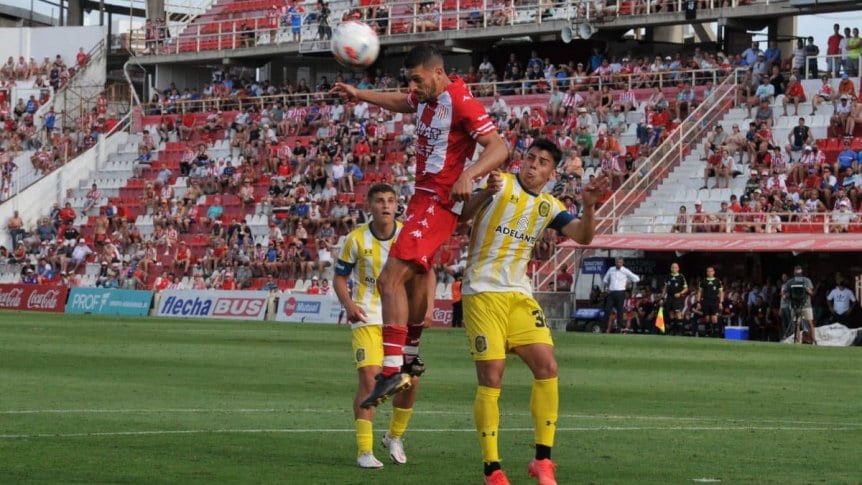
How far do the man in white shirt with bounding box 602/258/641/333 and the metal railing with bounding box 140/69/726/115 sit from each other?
11.4 m

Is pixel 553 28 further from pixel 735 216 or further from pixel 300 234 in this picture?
pixel 735 216

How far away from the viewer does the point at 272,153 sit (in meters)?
55.8

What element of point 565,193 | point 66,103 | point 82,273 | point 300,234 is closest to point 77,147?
point 66,103

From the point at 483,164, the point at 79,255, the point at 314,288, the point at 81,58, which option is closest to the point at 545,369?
the point at 483,164

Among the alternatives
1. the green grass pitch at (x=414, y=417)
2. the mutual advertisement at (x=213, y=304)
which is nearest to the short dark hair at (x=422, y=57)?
the green grass pitch at (x=414, y=417)

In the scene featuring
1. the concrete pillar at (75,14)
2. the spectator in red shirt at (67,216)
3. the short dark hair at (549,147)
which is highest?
the concrete pillar at (75,14)

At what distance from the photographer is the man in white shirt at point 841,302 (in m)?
36.0

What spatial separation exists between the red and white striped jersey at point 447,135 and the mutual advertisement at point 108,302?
38.4 meters

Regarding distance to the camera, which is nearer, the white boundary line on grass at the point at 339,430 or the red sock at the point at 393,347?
the red sock at the point at 393,347

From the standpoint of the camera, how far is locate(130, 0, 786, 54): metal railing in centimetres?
5228

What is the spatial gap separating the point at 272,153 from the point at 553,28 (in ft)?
35.2

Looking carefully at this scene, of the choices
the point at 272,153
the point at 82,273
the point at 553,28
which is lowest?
the point at 82,273

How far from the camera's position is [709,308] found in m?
37.7

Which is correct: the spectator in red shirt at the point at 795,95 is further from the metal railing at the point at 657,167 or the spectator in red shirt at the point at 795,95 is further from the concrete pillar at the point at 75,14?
the concrete pillar at the point at 75,14
